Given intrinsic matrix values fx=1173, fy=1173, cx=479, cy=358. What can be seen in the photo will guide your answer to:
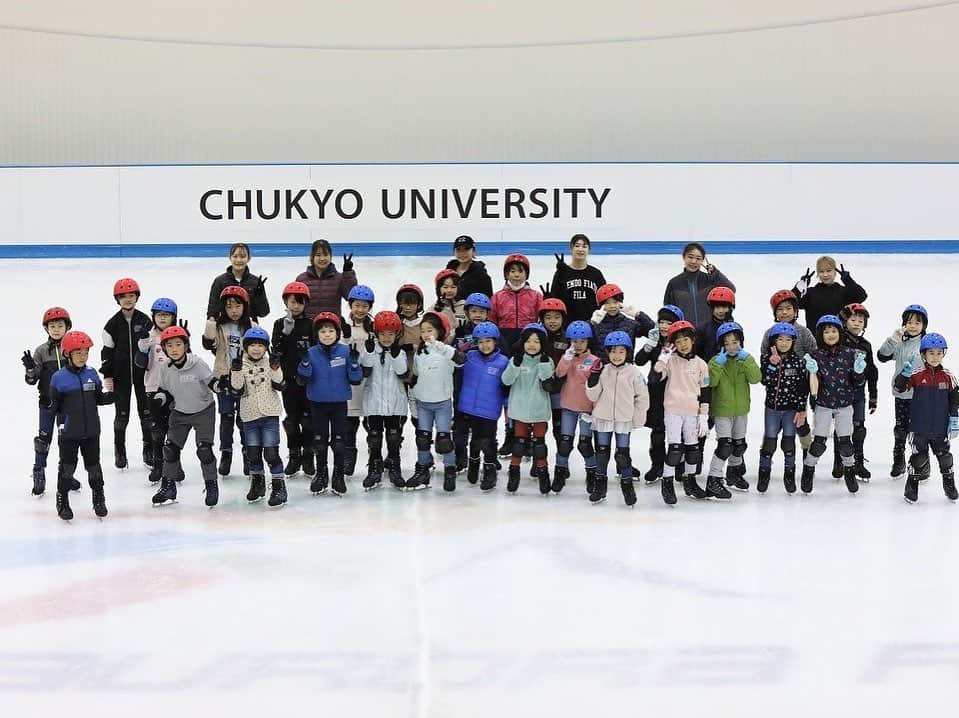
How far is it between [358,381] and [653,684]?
3.33 meters

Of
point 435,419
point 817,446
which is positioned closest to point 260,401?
point 435,419

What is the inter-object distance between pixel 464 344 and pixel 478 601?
8.53ft

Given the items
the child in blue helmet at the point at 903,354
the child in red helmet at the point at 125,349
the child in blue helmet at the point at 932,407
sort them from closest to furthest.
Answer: the child in blue helmet at the point at 932,407 < the child in blue helmet at the point at 903,354 < the child in red helmet at the point at 125,349

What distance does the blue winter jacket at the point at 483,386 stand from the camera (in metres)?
7.92

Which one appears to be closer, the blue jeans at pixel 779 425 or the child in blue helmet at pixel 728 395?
the child in blue helmet at pixel 728 395

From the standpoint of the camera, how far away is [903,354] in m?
8.09

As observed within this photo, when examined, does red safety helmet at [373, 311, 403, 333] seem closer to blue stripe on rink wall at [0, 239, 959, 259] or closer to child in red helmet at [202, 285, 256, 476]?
child in red helmet at [202, 285, 256, 476]

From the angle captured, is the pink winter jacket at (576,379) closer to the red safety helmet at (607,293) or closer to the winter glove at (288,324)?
the red safety helmet at (607,293)

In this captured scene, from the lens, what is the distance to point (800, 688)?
16.5ft

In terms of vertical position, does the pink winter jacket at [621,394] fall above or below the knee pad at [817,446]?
above

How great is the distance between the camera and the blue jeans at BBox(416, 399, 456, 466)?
7.96 metres

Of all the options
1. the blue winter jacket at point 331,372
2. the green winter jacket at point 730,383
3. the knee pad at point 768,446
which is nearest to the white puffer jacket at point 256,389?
the blue winter jacket at point 331,372

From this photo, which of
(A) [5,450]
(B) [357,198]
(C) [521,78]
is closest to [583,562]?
(A) [5,450]

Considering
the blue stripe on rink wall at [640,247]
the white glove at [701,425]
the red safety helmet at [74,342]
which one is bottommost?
the white glove at [701,425]
